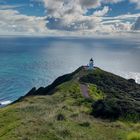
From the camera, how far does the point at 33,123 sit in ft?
91.5

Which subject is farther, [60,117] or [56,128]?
[60,117]

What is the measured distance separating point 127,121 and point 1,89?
288 feet

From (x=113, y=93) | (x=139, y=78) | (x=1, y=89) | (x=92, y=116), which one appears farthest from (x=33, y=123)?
(x=139, y=78)

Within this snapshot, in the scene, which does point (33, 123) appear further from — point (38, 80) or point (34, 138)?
point (38, 80)

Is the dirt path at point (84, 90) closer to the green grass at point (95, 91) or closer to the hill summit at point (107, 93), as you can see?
the hill summit at point (107, 93)

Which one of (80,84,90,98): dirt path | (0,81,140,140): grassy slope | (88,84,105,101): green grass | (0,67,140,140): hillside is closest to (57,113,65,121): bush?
(0,67,140,140): hillside

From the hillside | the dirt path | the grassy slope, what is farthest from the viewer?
the dirt path

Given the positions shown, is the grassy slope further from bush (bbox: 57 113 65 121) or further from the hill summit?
the hill summit

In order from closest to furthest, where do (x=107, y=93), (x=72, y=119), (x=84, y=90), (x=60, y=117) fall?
(x=60, y=117) → (x=72, y=119) → (x=84, y=90) → (x=107, y=93)

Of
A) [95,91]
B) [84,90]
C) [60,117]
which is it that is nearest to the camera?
[60,117]

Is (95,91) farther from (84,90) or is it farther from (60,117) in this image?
(60,117)

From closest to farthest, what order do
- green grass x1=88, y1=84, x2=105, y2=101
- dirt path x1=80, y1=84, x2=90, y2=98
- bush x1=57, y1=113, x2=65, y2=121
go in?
bush x1=57, y1=113, x2=65, y2=121 → dirt path x1=80, y1=84, x2=90, y2=98 → green grass x1=88, y1=84, x2=105, y2=101

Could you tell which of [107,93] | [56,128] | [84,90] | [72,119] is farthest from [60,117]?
[107,93]

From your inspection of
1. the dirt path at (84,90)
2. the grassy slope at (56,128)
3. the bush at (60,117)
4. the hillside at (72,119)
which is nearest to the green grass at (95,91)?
the hillside at (72,119)
